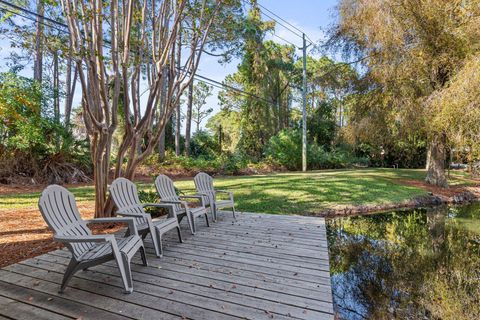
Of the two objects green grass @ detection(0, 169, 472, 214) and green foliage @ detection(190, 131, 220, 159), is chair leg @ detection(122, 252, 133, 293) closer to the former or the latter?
green grass @ detection(0, 169, 472, 214)

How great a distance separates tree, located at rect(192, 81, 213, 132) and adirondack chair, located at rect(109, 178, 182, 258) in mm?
23921

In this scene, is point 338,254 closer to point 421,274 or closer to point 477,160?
point 421,274

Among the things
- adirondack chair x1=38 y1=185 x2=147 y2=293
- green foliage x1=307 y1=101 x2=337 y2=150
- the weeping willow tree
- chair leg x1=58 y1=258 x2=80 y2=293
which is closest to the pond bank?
the weeping willow tree

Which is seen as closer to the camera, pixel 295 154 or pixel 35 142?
pixel 35 142

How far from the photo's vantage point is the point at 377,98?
1068cm

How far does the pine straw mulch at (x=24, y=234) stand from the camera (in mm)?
3385

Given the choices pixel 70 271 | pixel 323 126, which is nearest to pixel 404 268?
pixel 70 271

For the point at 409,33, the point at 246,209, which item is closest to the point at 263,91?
the point at 409,33

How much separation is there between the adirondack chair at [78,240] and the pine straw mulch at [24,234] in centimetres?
104

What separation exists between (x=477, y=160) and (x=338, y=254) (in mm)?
7140

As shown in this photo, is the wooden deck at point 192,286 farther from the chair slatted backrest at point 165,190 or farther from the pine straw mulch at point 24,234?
the chair slatted backrest at point 165,190

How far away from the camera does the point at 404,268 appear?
149 inches

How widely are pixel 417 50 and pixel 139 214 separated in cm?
984

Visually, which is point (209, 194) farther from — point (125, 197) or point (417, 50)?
point (417, 50)
